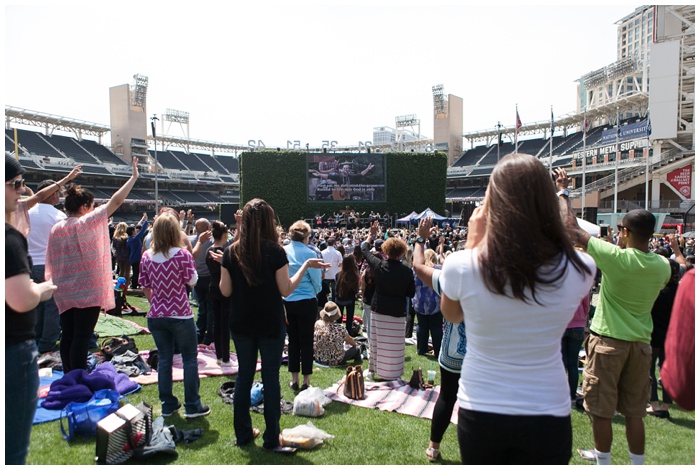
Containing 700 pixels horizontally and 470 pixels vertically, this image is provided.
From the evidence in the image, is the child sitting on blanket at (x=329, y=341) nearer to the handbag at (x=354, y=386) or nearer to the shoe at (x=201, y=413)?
the handbag at (x=354, y=386)

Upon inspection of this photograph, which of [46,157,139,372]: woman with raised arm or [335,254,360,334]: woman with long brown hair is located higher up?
[46,157,139,372]: woman with raised arm

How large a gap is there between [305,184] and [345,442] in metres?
36.9

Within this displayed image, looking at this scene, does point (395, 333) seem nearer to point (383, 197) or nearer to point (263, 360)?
point (263, 360)

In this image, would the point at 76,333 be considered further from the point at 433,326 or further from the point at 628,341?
the point at 628,341

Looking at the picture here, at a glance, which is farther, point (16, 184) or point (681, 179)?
point (681, 179)

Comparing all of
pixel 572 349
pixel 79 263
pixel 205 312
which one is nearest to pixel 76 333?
pixel 79 263

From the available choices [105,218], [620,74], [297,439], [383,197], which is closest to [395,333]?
[297,439]

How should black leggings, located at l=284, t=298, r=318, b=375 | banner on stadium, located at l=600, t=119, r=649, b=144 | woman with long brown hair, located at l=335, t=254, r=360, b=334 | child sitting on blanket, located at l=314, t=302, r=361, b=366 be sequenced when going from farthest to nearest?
banner on stadium, located at l=600, t=119, r=649, b=144, woman with long brown hair, located at l=335, t=254, r=360, b=334, child sitting on blanket, located at l=314, t=302, r=361, b=366, black leggings, located at l=284, t=298, r=318, b=375

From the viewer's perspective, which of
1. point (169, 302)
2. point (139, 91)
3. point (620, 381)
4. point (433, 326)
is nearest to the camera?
point (620, 381)

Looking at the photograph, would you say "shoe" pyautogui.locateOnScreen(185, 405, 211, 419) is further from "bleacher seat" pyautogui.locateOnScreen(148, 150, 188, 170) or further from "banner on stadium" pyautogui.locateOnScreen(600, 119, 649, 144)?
"bleacher seat" pyautogui.locateOnScreen(148, 150, 188, 170)

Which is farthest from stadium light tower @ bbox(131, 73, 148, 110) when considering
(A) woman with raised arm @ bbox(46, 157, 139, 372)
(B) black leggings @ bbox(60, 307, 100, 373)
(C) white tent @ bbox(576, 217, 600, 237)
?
(C) white tent @ bbox(576, 217, 600, 237)

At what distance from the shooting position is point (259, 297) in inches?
142

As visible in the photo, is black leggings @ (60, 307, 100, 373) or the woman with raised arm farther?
black leggings @ (60, 307, 100, 373)

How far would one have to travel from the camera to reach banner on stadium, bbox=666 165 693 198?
34188 mm
